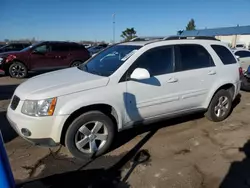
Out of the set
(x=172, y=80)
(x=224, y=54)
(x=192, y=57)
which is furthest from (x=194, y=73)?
(x=224, y=54)

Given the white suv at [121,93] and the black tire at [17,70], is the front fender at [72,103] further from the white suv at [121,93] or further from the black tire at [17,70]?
the black tire at [17,70]

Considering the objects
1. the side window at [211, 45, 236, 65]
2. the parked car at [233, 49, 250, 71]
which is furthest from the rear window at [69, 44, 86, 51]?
the side window at [211, 45, 236, 65]

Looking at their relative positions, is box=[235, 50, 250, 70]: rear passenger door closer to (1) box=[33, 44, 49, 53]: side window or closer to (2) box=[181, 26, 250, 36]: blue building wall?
(1) box=[33, 44, 49, 53]: side window

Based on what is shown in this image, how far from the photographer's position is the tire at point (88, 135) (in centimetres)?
354

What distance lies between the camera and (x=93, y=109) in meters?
3.72

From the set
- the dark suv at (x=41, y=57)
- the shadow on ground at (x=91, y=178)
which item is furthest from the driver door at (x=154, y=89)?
the dark suv at (x=41, y=57)

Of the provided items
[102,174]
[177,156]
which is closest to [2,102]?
[102,174]

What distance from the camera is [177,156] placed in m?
3.86

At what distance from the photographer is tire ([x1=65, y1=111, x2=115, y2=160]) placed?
11.6ft

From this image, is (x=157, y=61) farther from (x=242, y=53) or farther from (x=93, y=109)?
(x=242, y=53)

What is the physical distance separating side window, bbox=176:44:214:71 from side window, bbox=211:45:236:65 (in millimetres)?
320

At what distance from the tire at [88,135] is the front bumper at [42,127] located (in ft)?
0.55

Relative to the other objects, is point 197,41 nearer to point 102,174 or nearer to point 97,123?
point 97,123

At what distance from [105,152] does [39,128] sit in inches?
44.2
